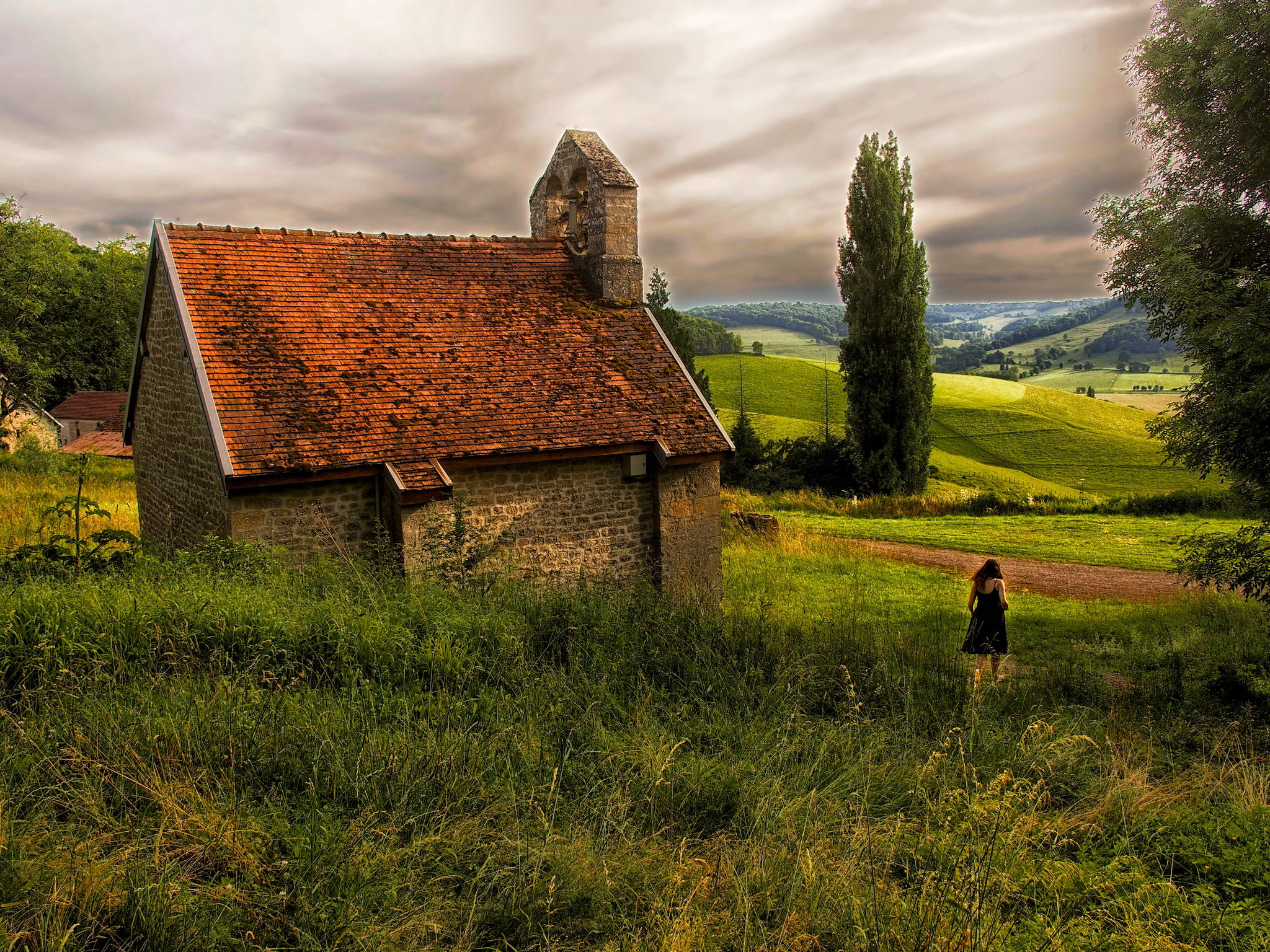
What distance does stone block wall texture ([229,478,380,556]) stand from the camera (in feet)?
32.2

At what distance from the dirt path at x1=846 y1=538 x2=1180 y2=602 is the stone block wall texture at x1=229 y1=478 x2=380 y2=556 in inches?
493

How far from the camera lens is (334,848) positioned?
3473 mm

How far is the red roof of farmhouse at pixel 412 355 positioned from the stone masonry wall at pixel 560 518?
1.69ft

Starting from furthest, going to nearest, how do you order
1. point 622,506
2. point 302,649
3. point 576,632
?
point 622,506
point 576,632
point 302,649

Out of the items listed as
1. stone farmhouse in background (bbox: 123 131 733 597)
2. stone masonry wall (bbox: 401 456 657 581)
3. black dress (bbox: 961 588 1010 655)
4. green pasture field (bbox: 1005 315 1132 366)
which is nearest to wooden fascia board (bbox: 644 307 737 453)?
stone farmhouse in background (bbox: 123 131 733 597)

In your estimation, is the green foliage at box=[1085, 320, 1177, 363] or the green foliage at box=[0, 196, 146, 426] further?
the green foliage at box=[1085, 320, 1177, 363]

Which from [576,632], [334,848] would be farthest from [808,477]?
[334,848]

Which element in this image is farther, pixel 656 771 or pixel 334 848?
pixel 656 771

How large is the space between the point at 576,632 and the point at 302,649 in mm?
2180

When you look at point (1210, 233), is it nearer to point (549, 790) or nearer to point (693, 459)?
point (693, 459)

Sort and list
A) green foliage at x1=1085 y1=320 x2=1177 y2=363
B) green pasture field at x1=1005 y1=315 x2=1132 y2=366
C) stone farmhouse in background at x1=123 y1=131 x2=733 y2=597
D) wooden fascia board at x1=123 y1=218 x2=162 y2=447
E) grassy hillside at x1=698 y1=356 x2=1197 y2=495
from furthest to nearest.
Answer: green pasture field at x1=1005 y1=315 x2=1132 y2=366, green foliage at x1=1085 y1=320 x2=1177 y2=363, grassy hillside at x1=698 y1=356 x2=1197 y2=495, wooden fascia board at x1=123 y1=218 x2=162 y2=447, stone farmhouse in background at x1=123 y1=131 x2=733 y2=597

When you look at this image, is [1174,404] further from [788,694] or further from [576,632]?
[576,632]

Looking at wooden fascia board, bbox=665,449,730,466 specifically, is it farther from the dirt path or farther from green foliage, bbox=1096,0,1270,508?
the dirt path

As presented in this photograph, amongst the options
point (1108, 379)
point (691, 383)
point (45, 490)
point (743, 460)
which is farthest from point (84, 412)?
point (1108, 379)
